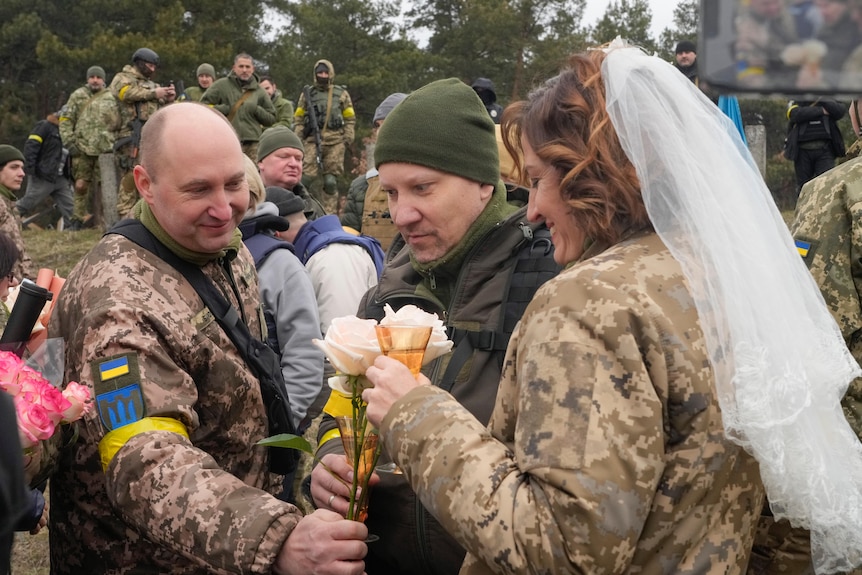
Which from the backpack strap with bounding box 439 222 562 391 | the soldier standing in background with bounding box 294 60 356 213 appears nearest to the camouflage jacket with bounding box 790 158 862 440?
the backpack strap with bounding box 439 222 562 391

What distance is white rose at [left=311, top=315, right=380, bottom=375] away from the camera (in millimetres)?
2428

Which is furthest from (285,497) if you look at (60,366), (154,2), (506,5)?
(506,5)

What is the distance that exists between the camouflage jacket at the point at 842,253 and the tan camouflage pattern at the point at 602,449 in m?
1.79

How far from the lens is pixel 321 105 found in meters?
16.7

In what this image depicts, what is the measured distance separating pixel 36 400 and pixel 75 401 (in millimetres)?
104

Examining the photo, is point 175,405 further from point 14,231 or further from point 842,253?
point 14,231

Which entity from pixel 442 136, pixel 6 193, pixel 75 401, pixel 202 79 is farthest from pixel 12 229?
pixel 202 79

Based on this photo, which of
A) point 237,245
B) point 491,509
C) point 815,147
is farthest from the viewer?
point 815,147

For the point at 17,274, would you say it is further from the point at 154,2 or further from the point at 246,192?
the point at 154,2

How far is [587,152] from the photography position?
7.20ft

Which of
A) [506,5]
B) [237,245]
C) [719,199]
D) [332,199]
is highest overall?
[506,5]

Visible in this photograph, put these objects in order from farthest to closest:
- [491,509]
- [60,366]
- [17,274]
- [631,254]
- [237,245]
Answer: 1. [17,274]
2. [237,245]
3. [60,366]
4. [631,254]
5. [491,509]

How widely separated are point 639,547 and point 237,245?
1825 millimetres

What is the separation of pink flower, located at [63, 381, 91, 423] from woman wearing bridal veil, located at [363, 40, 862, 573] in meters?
0.83
